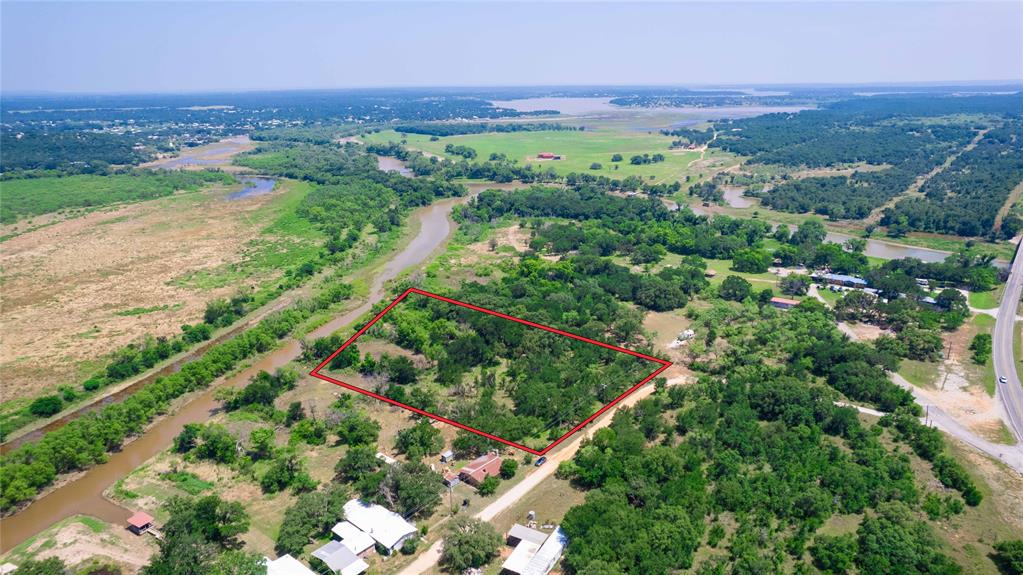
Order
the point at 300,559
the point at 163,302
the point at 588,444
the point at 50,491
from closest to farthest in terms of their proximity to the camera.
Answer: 1. the point at 300,559
2. the point at 50,491
3. the point at 588,444
4. the point at 163,302

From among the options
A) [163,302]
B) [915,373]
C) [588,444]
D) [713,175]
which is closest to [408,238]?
[163,302]

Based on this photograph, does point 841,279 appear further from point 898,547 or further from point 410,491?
point 410,491

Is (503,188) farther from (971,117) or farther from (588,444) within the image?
(971,117)

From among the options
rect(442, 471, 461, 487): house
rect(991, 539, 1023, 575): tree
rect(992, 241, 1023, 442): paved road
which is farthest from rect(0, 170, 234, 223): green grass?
rect(992, 241, 1023, 442): paved road

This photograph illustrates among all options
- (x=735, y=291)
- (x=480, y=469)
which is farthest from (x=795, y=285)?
(x=480, y=469)

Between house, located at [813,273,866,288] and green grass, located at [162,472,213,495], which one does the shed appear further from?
house, located at [813,273,866,288]

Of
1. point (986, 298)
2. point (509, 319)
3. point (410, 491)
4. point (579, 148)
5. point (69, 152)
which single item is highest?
point (69, 152)
